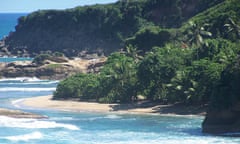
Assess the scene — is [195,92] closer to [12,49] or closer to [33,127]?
[33,127]

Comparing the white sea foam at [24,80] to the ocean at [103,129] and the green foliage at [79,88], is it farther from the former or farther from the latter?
the ocean at [103,129]

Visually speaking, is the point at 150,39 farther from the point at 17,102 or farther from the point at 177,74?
the point at 177,74

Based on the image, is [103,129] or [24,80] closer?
[103,129]

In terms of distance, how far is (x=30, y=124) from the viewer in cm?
6950

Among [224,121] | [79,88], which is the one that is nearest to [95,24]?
[79,88]

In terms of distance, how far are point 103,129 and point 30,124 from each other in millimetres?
7271

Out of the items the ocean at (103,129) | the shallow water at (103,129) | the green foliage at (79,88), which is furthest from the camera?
the green foliage at (79,88)

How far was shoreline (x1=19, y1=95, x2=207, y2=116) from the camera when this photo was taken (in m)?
74.5

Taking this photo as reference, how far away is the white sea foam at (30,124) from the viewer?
2687 inches

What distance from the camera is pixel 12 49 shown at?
7131 inches

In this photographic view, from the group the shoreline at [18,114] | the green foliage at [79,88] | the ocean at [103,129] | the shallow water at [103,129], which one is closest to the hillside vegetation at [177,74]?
the green foliage at [79,88]

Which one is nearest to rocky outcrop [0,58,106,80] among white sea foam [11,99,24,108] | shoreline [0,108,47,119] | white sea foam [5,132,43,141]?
white sea foam [11,99,24,108]

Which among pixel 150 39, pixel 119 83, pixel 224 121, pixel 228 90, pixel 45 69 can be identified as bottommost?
pixel 224 121

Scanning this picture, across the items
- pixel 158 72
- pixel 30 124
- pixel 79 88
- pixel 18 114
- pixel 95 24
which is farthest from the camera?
pixel 95 24
